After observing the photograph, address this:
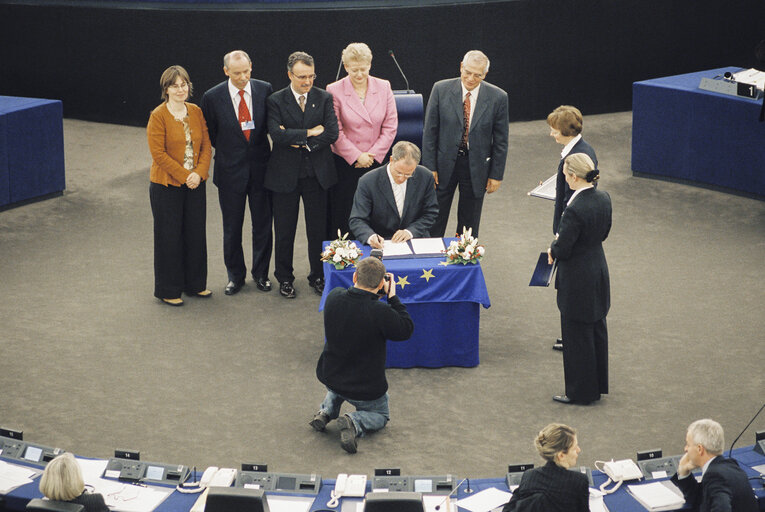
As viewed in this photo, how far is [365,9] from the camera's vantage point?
A: 1157cm

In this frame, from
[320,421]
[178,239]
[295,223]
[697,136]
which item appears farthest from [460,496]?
[697,136]

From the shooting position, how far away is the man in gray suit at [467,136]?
304 inches

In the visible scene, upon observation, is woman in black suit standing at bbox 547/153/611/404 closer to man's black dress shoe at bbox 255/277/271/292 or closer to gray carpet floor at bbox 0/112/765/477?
gray carpet floor at bbox 0/112/765/477

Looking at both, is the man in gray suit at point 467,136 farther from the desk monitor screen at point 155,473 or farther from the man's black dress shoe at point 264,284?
the desk monitor screen at point 155,473

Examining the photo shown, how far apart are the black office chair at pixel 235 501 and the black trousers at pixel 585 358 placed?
2727 mm

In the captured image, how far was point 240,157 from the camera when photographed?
788 centimetres

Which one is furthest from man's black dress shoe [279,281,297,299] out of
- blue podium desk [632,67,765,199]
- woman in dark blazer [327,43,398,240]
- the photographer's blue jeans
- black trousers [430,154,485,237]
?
blue podium desk [632,67,765,199]

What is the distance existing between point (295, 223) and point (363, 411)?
2321 mm

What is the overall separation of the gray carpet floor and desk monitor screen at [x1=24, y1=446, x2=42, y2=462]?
809 millimetres

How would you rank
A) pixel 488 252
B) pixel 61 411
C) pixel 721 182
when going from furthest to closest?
pixel 721 182
pixel 488 252
pixel 61 411

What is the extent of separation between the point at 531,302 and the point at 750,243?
2178mm

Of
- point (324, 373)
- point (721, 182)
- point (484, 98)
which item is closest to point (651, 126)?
point (721, 182)

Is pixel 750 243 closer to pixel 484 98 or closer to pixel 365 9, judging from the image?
pixel 484 98

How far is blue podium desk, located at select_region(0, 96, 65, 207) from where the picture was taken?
948 centimetres
